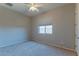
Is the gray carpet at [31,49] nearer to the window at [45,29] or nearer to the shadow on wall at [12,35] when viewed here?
the shadow on wall at [12,35]

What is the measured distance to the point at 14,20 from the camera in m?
2.55

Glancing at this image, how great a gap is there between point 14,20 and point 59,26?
1190 millimetres

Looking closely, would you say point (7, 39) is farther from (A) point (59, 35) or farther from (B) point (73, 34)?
(B) point (73, 34)

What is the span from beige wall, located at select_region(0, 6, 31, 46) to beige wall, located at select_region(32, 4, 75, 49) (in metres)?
0.17

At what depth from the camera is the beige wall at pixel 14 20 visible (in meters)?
2.45

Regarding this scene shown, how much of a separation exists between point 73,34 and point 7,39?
1736mm

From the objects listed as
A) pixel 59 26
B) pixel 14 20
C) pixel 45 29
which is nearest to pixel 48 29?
pixel 45 29

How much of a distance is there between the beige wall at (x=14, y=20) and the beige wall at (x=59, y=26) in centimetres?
17

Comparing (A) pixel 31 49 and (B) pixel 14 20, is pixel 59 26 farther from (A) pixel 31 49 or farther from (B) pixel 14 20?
(B) pixel 14 20

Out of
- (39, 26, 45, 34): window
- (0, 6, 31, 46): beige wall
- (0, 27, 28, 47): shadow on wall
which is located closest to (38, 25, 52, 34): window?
(39, 26, 45, 34): window

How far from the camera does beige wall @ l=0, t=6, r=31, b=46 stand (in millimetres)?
2453

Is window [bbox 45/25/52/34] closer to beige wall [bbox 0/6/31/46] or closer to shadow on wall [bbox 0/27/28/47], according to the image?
beige wall [bbox 0/6/31/46]

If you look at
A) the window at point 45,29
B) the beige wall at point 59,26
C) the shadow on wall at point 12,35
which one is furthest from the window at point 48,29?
the shadow on wall at point 12,35

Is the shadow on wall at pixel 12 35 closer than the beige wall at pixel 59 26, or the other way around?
the beige wall at pixel 59 26
